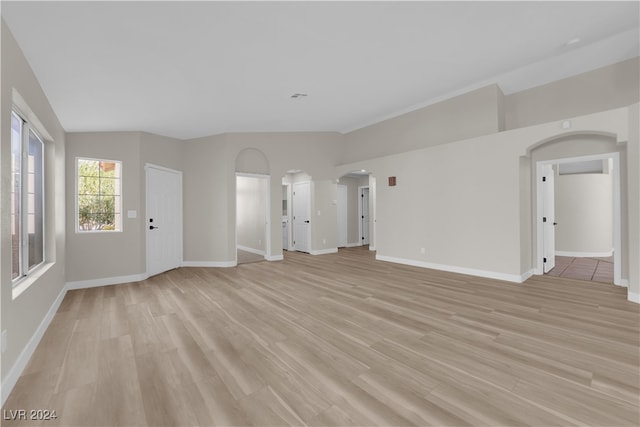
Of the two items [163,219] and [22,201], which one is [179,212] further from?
[22,201]

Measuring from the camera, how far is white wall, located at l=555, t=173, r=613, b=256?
6934 millimetres

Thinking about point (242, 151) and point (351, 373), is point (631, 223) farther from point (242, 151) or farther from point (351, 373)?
point (242, 151)

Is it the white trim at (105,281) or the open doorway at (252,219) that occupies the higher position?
the open doorway at (252,219)

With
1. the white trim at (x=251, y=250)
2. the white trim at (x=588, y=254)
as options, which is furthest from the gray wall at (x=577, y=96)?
the white trim at (x=251, y=250)

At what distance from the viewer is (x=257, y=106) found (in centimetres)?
489

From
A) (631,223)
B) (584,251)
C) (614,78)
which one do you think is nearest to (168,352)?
(631,223)

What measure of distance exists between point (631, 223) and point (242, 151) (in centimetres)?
677

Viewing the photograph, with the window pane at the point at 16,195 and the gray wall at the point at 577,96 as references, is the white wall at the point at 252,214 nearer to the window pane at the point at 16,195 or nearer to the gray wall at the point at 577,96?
the window pane at the point at 16,195

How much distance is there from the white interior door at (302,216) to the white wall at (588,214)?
6.58 m

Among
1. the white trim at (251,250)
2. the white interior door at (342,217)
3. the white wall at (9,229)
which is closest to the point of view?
the white wall at (9,229)

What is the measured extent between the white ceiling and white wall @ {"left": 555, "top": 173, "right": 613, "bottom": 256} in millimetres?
3853

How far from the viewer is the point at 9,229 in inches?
86.2

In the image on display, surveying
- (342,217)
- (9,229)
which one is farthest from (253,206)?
(9,229)

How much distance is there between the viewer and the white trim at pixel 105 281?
4.74 meters
